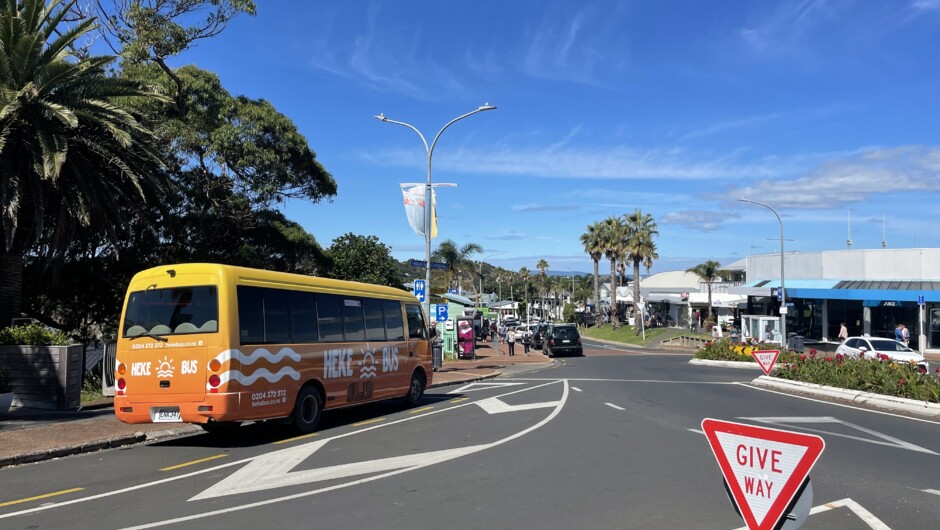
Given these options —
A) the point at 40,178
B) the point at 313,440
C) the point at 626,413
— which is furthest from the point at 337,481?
the point at 40,178

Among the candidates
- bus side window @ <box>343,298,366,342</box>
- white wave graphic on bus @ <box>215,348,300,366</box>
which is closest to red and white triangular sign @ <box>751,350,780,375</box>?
bus side window @ <box>343,298,366,342</box>

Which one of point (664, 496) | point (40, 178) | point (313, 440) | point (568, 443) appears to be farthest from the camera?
point (40, 178)

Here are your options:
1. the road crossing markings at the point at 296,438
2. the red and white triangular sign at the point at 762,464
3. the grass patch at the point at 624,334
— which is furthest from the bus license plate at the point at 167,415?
the grass patch at the point at 624,334

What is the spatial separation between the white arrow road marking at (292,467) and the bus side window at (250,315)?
1.85 m

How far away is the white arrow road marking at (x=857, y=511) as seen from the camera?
6.09m

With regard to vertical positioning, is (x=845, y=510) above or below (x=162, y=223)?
below

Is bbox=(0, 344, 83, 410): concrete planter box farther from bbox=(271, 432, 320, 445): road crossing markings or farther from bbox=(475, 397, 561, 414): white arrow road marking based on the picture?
bbox=(475, 397, 561, 414): white arrow road marking

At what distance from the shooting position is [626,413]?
13.8 m

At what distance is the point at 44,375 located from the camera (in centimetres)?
1381

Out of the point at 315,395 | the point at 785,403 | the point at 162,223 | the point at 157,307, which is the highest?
the point at 162,223

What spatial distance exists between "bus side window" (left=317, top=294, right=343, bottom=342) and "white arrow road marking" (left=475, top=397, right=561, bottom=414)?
11.6ft

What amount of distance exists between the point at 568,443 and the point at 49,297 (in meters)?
18.5

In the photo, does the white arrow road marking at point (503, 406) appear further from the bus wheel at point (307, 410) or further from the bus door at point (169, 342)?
the bus door at point (169, 342)

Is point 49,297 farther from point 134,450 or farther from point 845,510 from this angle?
point 845,510
